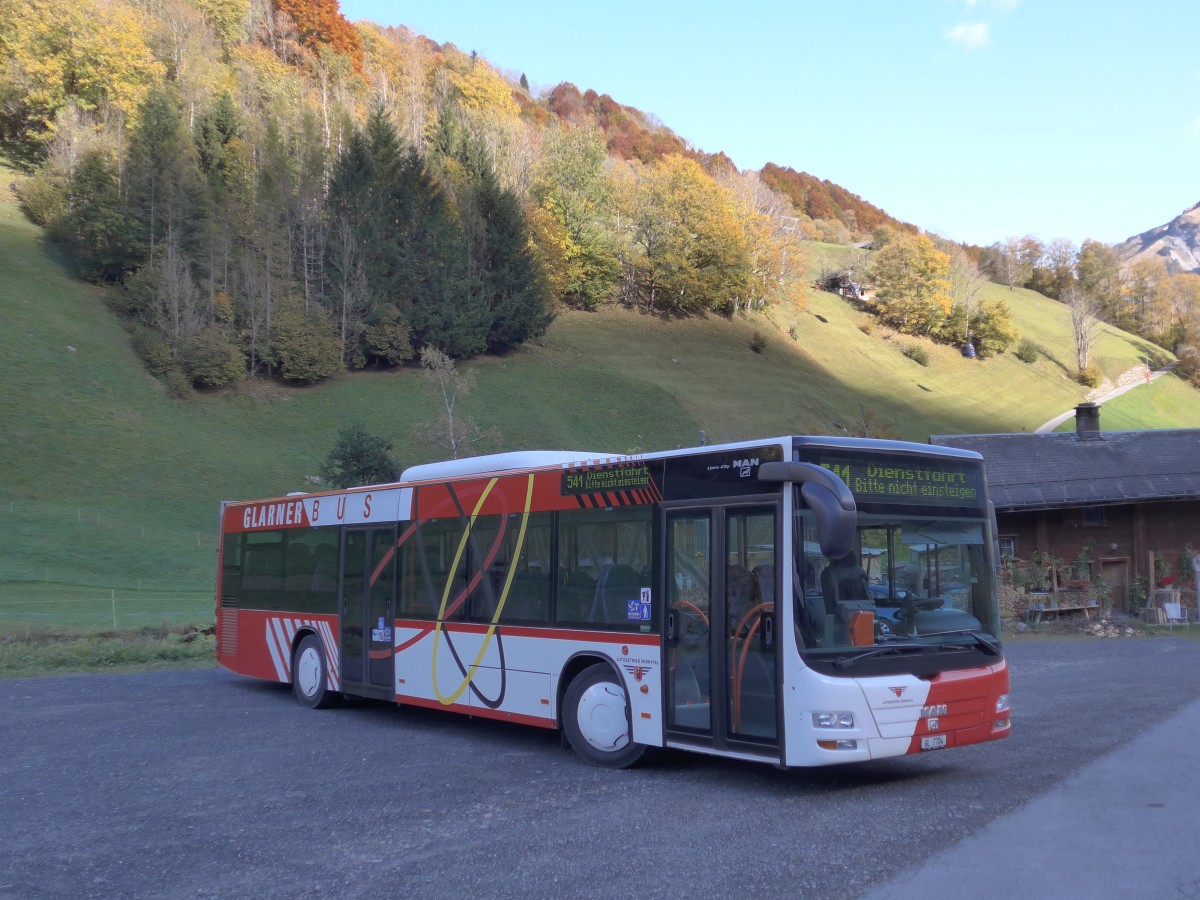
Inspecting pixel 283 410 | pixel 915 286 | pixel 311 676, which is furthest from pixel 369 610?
pixel 915 286

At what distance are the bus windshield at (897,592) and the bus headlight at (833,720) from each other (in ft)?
1.22

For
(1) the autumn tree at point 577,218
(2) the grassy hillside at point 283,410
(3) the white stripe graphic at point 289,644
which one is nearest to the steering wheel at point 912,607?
(3) the white stripe graphic at point 289,644

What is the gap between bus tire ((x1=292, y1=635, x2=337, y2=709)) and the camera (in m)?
13.8

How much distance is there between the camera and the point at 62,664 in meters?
19.4

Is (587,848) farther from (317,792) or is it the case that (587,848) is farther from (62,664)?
(62,664)

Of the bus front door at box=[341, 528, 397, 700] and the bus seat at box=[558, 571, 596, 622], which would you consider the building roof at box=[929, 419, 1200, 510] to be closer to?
the bus front door at box=[341, 528, 397, 700]

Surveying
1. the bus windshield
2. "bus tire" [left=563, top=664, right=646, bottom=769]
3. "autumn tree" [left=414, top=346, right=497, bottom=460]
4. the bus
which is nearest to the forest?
"autumn tree" [left=414, top=346, right=497, bottom=460]

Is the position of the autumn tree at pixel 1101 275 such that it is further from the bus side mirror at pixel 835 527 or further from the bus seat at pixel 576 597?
the bus side mirror at pixel 835 527

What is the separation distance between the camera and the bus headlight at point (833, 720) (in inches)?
306

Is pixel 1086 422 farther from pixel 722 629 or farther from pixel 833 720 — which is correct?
pixel 833 720

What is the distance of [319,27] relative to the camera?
9481 centimetres

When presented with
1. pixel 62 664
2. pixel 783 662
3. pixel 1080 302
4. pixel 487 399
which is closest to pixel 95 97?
pixel 487 399

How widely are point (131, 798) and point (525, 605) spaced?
389 centimetres

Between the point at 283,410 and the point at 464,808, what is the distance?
47.9 metres
